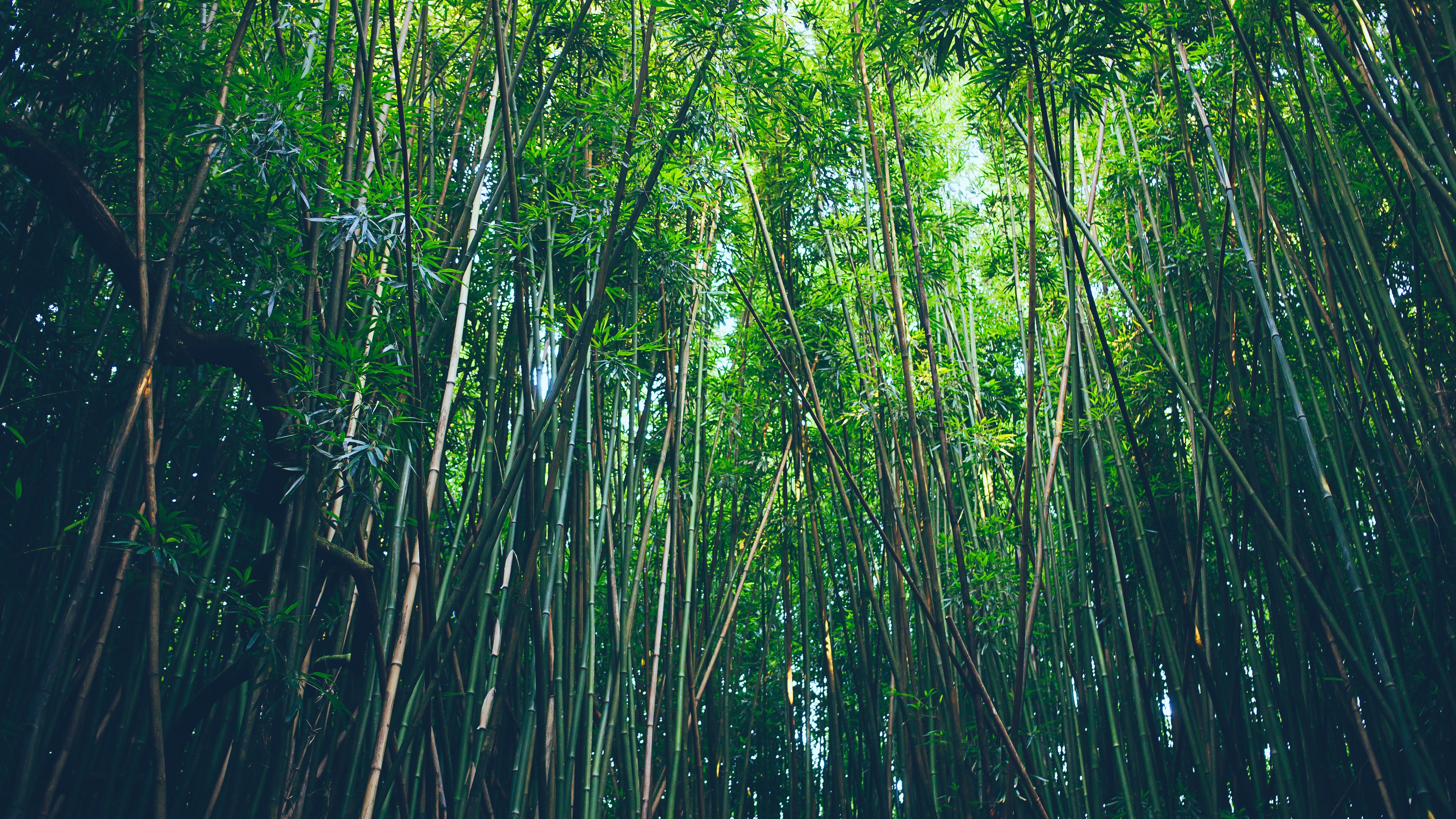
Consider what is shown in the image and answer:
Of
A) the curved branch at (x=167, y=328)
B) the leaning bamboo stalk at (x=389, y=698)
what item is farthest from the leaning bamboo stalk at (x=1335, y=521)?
the curved branch at (x=167, y=328)

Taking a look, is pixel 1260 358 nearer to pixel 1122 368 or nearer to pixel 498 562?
pixel 1122 368

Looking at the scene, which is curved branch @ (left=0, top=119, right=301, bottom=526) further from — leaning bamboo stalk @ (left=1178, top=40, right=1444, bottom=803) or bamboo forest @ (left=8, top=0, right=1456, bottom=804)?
leaning bamboo stalk @ (left=1178, top=40, right=1444, bottom=803)

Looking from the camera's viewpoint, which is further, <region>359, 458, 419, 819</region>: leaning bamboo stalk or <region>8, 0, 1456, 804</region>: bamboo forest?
<region>8, 0, 1456, 804</region>: bamboo forest

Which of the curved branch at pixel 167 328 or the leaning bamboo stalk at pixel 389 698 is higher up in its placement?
the curved branch at pixel 167 328

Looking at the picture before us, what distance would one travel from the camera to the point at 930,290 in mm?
4039

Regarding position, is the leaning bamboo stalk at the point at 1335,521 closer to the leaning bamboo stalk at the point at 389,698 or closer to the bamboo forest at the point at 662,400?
the bamboo forest at the point at 662,400

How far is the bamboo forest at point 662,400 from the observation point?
6.92ft

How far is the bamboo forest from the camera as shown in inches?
83.0

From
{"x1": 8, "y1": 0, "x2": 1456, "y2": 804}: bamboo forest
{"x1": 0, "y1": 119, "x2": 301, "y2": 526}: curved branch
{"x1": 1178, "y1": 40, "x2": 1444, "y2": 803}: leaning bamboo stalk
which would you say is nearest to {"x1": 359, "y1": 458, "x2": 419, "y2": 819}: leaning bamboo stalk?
{"x1": 8, "y1": 0, "x2": 1456, "y2": 804}: bamboo forest

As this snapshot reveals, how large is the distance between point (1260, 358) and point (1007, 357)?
179 cm

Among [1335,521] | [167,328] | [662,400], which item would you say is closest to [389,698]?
[167,328]

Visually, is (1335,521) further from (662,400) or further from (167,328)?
(167,328)

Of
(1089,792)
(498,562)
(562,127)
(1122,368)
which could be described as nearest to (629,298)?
(562,127)

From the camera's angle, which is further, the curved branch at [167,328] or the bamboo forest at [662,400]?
the bamboo forest at [662,400]
